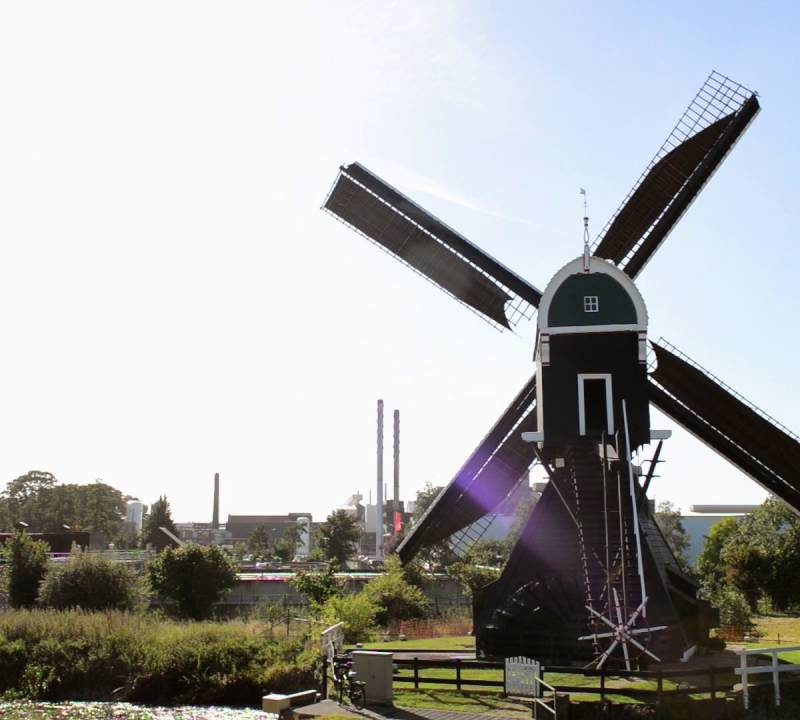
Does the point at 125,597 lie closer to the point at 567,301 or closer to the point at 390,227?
the point at 390,227

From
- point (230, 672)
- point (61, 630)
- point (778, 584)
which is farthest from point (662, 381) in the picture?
point (778, 584)

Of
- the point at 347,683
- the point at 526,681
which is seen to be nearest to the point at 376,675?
the point at 347,683

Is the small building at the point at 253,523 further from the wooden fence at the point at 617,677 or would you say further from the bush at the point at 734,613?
the wooden fence at the point at 617,677

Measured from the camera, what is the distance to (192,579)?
140ft

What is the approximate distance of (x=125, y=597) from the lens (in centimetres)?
3647


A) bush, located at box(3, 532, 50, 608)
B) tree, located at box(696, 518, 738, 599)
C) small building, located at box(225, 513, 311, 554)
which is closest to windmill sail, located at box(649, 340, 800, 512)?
bush, located at box(3, 532, 50, 608)

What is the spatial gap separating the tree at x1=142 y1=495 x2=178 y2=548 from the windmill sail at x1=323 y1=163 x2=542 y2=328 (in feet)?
233

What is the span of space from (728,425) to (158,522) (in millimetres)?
80782

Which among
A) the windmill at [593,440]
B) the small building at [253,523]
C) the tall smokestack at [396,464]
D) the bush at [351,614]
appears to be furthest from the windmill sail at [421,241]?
the small building at [253,523]

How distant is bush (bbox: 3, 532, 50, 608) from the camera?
130 feet

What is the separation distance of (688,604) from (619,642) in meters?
5.43

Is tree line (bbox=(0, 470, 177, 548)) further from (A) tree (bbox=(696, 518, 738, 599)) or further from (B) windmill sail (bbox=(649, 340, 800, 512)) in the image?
(B) windmill sail (bbox=(649, 340, 800, 512))

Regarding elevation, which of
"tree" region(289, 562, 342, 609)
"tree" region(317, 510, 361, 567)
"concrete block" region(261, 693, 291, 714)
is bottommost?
"concrete block" region(261, 693, 291, 714)

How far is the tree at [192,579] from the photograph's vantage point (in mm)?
42562
